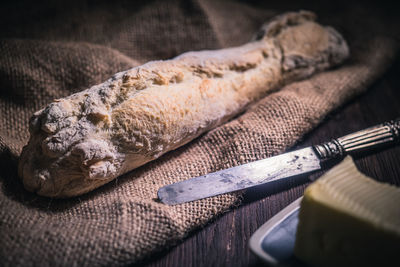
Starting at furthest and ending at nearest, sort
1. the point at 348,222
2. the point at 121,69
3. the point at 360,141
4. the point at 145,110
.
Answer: the point at 121,69, the point at 360,141, the point at 145,110, the point at 348,222

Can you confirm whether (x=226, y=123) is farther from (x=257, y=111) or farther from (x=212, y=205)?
(x=212, y=205)

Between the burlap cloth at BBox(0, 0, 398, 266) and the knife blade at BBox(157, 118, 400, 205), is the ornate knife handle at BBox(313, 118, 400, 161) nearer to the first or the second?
the knife blade at BBox(157, 118, 400, 205)

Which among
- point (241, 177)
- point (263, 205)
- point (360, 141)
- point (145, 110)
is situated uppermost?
point (145, 110)

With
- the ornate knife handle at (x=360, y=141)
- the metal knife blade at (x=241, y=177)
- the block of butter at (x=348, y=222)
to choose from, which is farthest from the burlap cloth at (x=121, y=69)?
the block of butter at (x=348, y=222)

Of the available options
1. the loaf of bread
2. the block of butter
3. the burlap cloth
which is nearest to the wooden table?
the burlap cloth

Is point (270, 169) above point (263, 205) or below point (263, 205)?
above

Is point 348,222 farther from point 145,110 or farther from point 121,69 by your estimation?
point 121,69

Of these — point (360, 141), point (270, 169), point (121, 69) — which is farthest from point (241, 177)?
point (121, 69)

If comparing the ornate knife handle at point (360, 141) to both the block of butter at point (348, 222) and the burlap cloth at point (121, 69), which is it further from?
the block of butter at point (348, 222)
